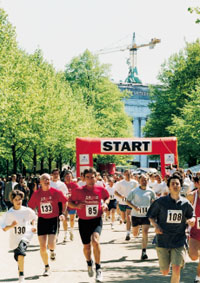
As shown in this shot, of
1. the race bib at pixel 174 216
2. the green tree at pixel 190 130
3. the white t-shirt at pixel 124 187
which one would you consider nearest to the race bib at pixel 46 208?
the race bib at pixel 174 216

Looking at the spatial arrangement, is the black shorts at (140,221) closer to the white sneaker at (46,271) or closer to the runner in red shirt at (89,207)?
the runner in red shirt at (89,207)

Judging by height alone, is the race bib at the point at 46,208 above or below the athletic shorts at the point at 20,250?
above

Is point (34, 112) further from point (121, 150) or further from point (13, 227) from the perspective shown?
point (13, 227)

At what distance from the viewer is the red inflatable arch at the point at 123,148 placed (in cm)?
2448

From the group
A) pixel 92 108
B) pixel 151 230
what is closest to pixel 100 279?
pixel 151 230

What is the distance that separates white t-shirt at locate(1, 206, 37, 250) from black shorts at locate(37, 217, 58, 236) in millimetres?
1136

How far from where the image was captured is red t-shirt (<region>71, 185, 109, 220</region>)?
9.95m

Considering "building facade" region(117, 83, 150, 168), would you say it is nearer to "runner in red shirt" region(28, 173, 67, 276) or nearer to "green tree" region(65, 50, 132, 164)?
"green tree" region(65, 50, 132, 164)

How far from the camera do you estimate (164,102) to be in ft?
177

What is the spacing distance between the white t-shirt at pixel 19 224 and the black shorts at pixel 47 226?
1136 mm

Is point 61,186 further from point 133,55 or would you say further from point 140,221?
point 133,55

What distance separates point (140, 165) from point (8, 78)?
88.6 meters

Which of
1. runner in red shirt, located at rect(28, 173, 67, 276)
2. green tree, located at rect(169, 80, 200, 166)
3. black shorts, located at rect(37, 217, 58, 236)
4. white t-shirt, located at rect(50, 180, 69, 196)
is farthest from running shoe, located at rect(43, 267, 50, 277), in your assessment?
green tree, located at rect(169, 80, 200, 166)

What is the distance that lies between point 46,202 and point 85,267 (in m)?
1.48
